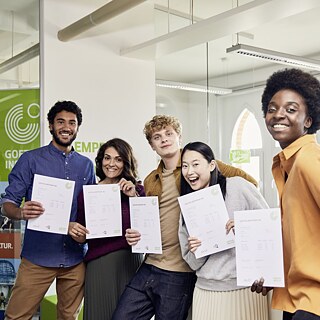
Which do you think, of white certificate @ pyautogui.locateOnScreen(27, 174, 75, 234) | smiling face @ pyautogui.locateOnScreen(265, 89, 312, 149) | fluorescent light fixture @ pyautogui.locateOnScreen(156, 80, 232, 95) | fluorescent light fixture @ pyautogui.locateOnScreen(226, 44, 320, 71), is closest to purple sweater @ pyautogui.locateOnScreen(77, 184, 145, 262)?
white certificate @ pyautogui.locateOnScreen(27, 174, 75, 234)

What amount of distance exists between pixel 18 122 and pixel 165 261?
2.32 m

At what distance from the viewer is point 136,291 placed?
245cm

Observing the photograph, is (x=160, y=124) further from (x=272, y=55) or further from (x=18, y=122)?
(x=272, y=55)

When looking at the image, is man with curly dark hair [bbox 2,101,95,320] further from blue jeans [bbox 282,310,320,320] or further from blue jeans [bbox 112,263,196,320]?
blue jeans [bbox 282,310,320,320]

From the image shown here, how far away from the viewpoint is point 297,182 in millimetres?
1489

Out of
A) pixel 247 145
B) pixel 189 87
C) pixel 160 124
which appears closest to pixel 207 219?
pixel 160 124

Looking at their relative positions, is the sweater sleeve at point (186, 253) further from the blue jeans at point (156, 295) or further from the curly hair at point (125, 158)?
the curly hair at point (125, 158)

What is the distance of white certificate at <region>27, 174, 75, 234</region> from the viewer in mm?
2537

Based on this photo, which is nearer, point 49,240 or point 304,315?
point 304,315

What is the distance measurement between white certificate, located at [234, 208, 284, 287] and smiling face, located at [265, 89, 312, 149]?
273 mm

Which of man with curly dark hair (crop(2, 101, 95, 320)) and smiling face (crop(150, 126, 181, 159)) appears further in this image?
man with curly dark hair (crop(2, 101, 95, 320))

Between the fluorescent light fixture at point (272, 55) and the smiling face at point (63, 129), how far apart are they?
2495 mm

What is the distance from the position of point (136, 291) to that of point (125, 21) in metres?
3.01

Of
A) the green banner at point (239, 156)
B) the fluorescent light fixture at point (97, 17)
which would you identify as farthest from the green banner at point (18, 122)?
the green banner at point (239, 156)
